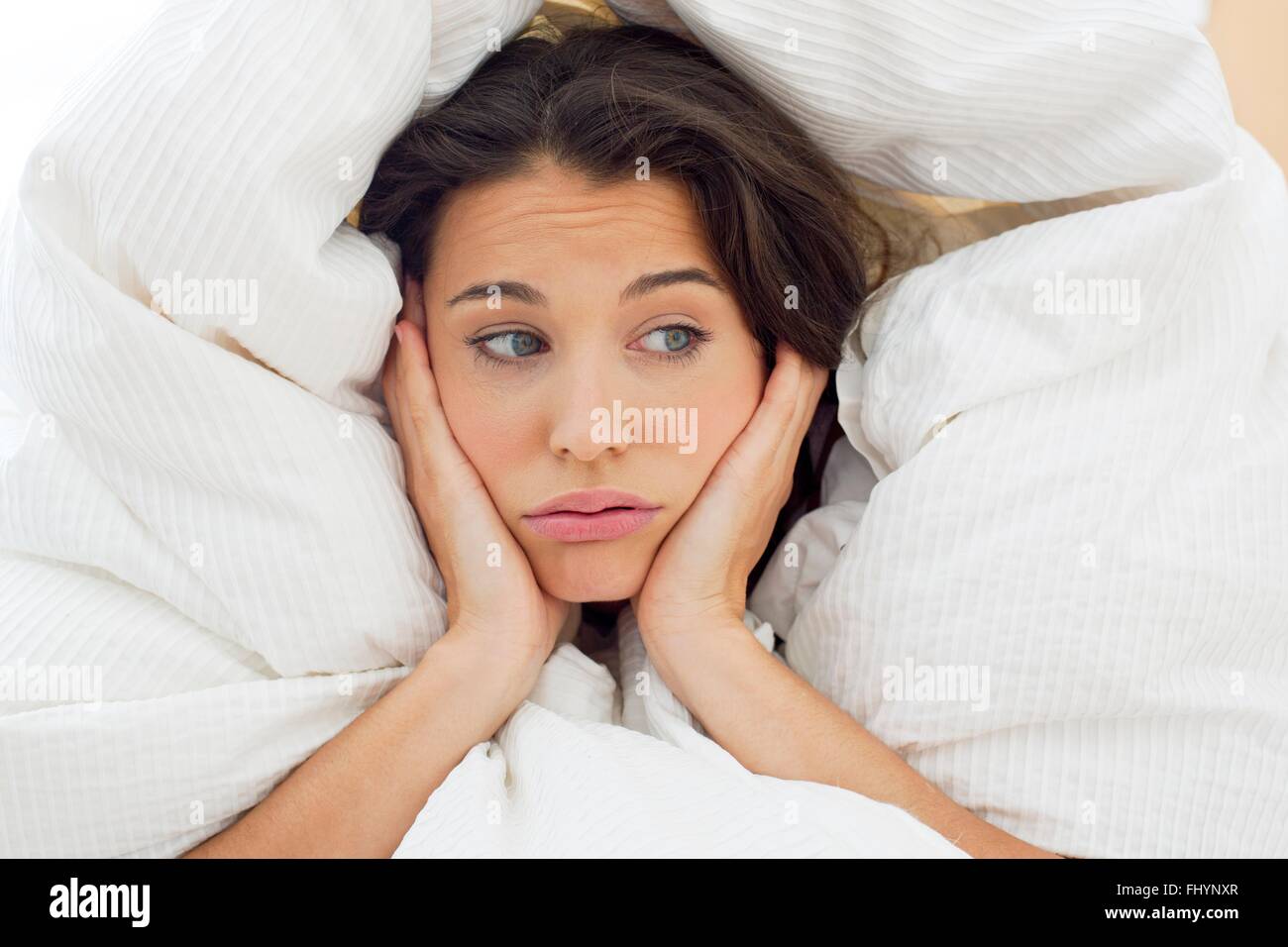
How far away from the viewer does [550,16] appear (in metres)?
1.42

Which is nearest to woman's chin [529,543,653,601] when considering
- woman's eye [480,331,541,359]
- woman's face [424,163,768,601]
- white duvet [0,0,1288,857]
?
woman's face [424,163,768,601]

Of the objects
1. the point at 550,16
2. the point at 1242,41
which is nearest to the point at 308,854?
the point at 550,16

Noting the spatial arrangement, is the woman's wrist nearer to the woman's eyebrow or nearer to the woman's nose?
the woman's nose

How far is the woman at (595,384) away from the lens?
112cm

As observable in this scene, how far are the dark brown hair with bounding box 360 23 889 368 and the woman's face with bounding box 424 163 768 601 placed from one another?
0.03 m

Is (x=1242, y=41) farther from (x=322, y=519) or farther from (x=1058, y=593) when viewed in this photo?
(x=322, y=519)

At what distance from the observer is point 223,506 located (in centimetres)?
112

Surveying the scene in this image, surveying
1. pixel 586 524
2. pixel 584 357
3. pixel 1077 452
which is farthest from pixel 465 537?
pixel 1077 452

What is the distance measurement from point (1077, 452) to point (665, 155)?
21.3 inches

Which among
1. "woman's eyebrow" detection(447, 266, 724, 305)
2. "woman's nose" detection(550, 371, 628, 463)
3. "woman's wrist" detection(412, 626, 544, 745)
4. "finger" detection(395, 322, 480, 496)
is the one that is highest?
"woman's eyebrow" detection(447, 266, 724, 305)

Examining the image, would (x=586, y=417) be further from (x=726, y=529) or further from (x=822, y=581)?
(x=822, y=581)

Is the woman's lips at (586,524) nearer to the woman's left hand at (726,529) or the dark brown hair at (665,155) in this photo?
the woman's left hand at (726,529)

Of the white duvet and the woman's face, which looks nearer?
the white duvet

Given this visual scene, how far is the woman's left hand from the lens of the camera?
1.24 metres
